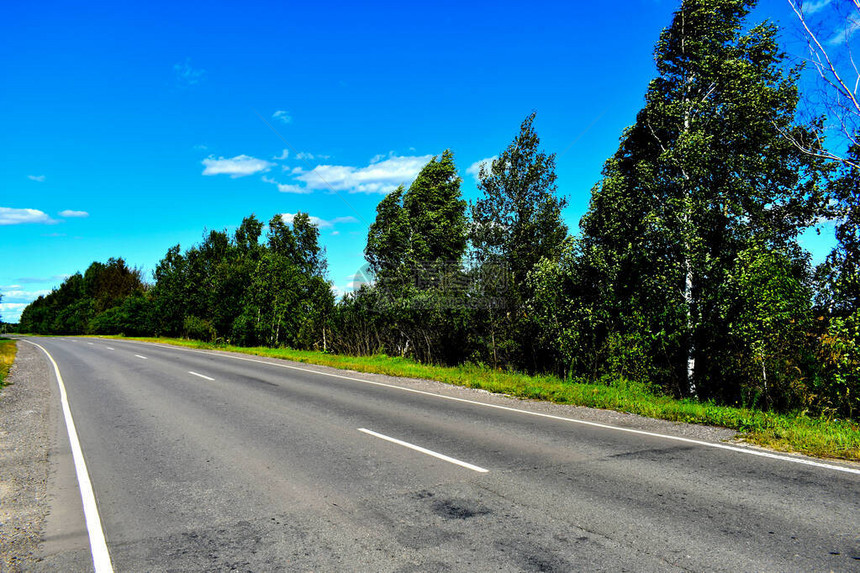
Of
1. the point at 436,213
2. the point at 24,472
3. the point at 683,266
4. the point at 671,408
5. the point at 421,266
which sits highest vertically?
the point at 436,213

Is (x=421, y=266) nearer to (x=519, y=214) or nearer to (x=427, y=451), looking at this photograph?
(x=519, y=214)

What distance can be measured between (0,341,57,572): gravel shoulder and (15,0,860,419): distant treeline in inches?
519

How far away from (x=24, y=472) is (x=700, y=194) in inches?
636

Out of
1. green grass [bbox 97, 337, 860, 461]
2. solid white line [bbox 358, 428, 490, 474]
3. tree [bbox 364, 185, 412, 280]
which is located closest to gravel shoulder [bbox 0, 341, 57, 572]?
solid white line [bbox 358, 428, 490, 474]

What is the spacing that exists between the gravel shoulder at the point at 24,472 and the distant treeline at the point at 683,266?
13.2 m

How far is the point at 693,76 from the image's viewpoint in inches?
599

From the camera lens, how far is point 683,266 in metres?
13.6

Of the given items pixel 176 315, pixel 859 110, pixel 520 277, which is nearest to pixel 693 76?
pixel 859 110

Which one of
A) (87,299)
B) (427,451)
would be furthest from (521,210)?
(87,299)

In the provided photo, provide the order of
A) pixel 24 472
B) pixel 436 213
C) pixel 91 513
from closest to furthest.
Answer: pixel 91 513 → pixel 24 472 → pixel 436 213

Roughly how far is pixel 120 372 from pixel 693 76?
23083 mm

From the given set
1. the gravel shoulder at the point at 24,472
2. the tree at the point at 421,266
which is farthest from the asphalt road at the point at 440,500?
the tree at the point at 421,266

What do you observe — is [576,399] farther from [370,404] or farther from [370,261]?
[370,261]

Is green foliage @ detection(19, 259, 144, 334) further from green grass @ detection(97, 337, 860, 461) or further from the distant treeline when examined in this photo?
green grass @ detection(97, 337, 860, 461)
